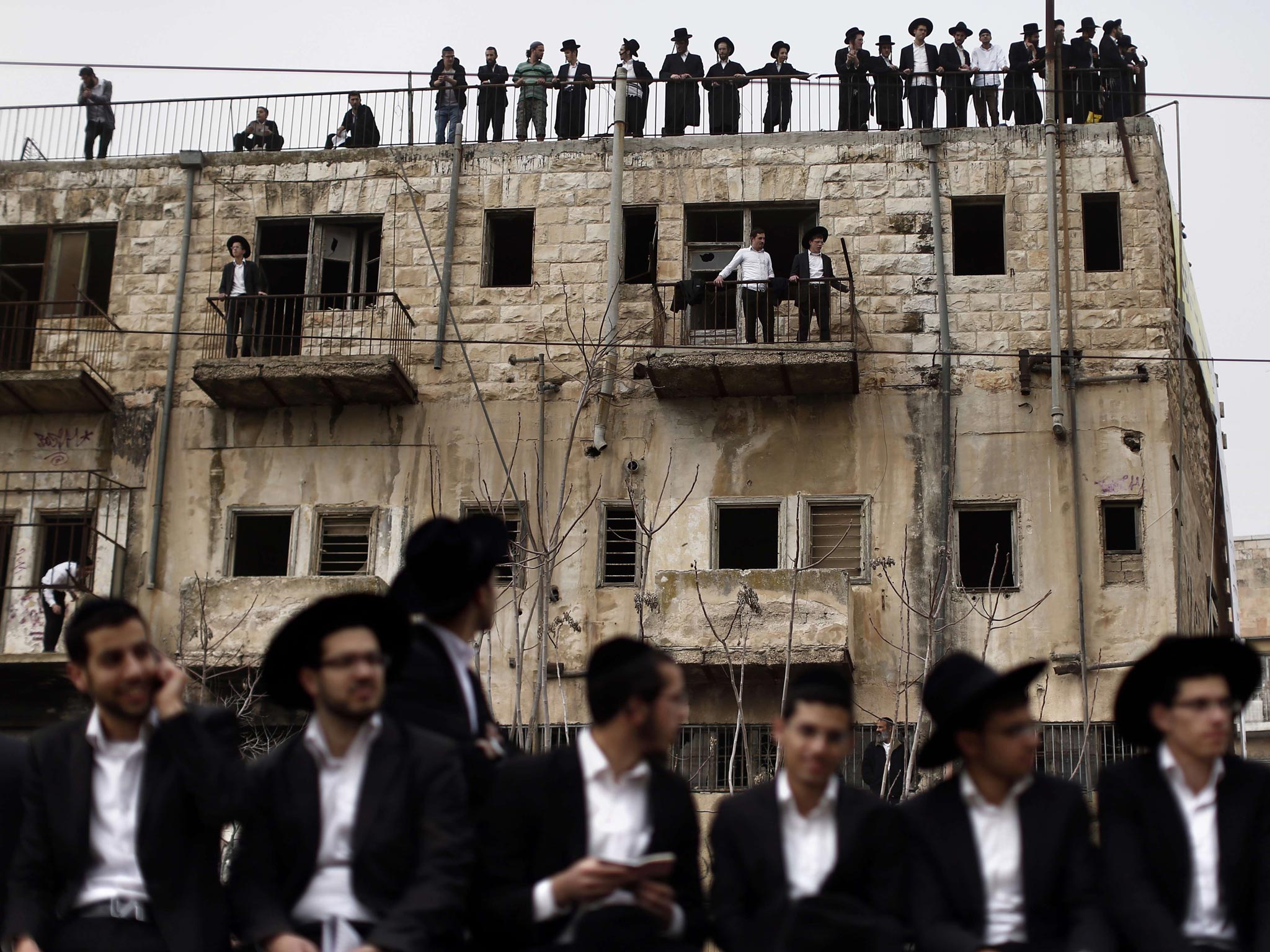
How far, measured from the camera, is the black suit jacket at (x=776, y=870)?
5996mm

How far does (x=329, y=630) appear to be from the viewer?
6.09 meters

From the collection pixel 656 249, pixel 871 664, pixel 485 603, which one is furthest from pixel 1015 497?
pixel 485 603

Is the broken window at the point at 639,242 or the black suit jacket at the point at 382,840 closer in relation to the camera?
the black suit jacket at the point at 382,840

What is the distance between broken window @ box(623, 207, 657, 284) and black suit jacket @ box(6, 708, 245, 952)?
53.6ft

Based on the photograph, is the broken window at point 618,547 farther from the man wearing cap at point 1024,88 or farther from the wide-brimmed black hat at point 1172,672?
the wide-brimmed black hat at point 1172,672

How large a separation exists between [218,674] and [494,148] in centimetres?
763

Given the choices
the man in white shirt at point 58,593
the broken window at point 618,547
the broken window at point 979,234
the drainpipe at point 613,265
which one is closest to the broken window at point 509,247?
the drainpipe at point 613,265

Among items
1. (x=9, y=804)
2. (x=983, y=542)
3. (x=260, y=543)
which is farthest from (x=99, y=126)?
(x=9, y=804)

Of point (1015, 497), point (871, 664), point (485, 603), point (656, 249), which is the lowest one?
point (485, 603)

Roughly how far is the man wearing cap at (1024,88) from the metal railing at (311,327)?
802 cm

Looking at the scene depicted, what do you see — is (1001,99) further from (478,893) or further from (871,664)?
(478,893)

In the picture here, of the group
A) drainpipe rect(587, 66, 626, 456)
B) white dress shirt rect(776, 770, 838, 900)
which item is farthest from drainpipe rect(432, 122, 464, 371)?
white dress shirt rect(776, 770, 838, 900)

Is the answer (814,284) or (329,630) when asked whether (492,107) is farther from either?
(329,630)

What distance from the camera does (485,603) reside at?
21.0ft
